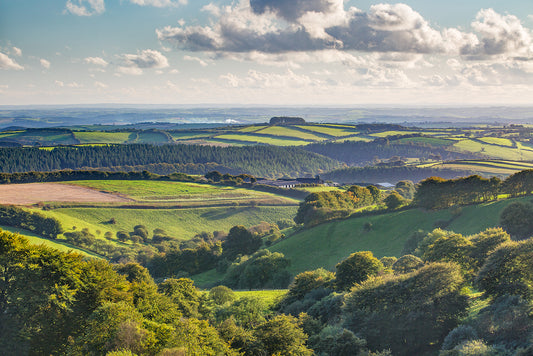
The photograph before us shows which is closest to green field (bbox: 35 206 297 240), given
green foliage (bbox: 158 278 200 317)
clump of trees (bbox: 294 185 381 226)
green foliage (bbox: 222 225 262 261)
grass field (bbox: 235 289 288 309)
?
clump of trees (bbox: 294 185 381 226)

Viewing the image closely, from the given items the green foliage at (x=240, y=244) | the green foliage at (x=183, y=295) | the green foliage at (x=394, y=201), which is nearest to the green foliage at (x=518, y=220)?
the green foliage at (x=394, y=201)

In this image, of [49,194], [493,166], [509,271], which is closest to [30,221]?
[49,194]

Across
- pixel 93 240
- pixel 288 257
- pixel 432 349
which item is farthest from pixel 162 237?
pixel 432 349

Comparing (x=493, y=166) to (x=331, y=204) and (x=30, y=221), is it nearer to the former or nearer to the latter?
(x=331, y=204)

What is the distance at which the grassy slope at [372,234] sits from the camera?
74.4m

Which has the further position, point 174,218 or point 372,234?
point 174,218

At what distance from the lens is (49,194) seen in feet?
477

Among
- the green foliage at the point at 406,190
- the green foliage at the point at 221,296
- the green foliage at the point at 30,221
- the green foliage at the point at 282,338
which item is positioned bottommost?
the green foliage at the point at 30,221

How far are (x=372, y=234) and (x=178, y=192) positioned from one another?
298ft

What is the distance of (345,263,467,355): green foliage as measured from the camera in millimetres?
34250

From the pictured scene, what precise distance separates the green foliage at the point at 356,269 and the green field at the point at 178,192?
9757 cm

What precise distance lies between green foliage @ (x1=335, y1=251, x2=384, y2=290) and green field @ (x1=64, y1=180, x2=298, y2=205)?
97.6 metres

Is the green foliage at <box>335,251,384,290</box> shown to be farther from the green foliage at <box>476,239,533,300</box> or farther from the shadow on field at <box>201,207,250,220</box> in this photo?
the shadow on field at <box>201,207,250,220</box>

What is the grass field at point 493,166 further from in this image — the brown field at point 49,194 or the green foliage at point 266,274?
the brown field at point 49,194
